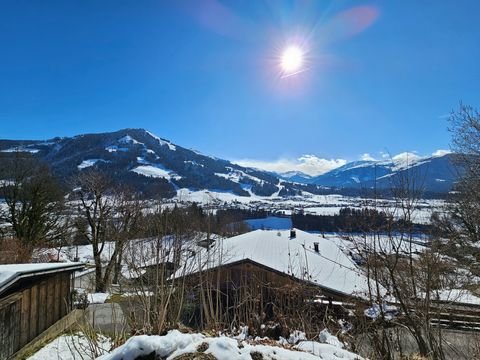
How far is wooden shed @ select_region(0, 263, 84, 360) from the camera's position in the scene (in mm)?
7941

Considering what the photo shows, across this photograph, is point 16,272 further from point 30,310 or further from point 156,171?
point 156,171

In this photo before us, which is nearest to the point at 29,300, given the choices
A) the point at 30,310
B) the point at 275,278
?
the point at 30,310

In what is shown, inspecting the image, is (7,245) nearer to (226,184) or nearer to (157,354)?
(157,354)

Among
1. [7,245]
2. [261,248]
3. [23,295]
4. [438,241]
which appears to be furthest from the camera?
[261,248]

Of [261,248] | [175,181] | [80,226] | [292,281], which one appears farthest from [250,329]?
[175,181]

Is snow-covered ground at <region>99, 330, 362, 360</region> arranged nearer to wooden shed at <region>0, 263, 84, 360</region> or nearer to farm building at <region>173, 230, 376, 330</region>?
farm building at <region>173, 230, 376, 330</region>

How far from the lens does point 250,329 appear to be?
4074 mm

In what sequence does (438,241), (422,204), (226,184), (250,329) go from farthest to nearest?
(226,184)
(438,241)
(422,204)
(250,329)

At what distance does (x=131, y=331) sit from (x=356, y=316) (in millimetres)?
3804

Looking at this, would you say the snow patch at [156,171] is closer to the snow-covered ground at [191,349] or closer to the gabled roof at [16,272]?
the gabled roof at [16,272]

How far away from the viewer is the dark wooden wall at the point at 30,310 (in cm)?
814

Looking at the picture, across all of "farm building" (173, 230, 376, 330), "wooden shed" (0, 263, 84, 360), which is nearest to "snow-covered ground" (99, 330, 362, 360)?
"farm building" (173, 230, 376, 330)

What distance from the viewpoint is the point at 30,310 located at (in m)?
9.60

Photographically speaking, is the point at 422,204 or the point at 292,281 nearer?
the point at 422,204
